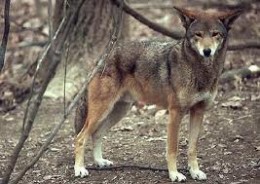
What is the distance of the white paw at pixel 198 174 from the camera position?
6.04 metres

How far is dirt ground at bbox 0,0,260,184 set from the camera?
6.29 meters

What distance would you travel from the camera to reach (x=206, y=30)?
5.72 m

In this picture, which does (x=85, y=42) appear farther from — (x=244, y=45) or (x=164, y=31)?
(x=244, y=45)

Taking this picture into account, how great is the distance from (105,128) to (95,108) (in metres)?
0.53

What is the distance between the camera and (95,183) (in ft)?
20.3

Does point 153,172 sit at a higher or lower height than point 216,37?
lower

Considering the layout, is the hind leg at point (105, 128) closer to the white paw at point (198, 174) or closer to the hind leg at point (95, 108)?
the hind leg at point (95, 108)

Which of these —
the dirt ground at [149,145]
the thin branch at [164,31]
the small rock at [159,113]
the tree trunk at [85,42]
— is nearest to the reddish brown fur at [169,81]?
the dirt ground at [149,145]

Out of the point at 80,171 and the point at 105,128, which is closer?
the point at 80,171

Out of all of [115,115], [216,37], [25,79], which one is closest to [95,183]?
[115,115]

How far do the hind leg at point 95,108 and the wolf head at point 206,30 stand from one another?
3.50ft

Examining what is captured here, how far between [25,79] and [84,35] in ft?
4.25

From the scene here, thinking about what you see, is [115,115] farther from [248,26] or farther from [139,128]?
[248,26]

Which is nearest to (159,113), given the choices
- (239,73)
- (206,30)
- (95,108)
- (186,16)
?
(239,73)
